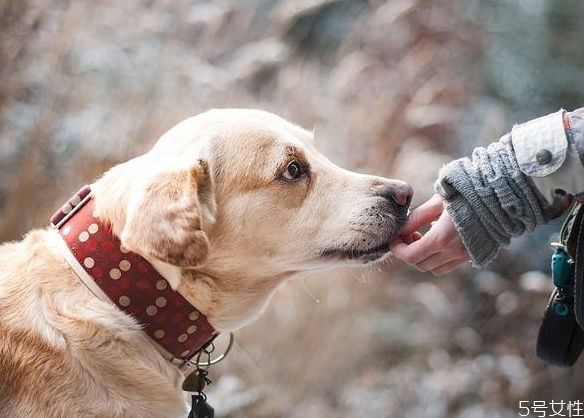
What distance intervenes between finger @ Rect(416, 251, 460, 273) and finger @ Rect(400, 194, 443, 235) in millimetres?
101

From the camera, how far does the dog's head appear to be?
69.3 inches

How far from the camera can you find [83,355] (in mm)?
1638

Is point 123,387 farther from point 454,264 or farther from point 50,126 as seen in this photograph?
point 50,126

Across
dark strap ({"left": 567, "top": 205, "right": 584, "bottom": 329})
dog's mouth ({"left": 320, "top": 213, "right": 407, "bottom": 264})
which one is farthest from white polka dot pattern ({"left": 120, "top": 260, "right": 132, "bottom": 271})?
dark strap ({"left": 567, "top": 205, "right": 584, "bottom": 329})

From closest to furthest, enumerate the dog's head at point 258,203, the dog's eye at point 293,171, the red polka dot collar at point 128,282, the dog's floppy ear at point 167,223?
1. the dog's floppy ear at point 167,223
2. the red polka dot collar at point 128,282
3. the dog's head at point 258,203
4. the dog's eye at point 293,171

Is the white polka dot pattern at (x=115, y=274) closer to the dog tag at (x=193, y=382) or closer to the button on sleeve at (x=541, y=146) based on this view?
the dog tag at (x=193, y=382)

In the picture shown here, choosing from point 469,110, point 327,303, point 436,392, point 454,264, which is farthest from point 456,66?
point 454,264

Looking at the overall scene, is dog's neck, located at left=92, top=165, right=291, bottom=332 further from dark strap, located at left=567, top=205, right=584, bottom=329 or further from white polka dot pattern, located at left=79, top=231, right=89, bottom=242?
dark strap, located at left=567, top=205, right=584, bottom=329

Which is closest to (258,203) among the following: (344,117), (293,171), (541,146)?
(293,171)

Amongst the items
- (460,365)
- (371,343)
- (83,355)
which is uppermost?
(83,355)

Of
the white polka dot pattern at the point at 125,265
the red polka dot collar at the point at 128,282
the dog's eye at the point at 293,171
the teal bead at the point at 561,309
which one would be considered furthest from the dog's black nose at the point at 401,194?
the white polka dot pattern at the point at 125,265

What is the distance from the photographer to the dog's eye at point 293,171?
73.3 inches

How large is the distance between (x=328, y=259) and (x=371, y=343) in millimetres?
1573

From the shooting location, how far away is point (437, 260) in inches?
73.2
